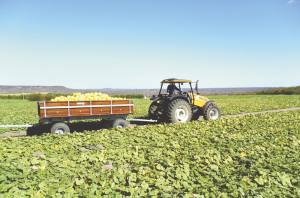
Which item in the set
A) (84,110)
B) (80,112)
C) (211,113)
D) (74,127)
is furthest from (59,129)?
(211,113)

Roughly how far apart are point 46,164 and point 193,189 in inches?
148

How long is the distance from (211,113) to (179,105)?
8.43 ft

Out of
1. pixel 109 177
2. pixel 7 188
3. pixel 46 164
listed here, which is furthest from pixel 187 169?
pixel 7 188

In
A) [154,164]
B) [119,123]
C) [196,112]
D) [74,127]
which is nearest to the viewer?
[154,164]

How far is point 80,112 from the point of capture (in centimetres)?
1395

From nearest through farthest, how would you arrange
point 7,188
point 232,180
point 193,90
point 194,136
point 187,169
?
point 7,188, point 232,180, point 187,169, point 194,136, point 193,90

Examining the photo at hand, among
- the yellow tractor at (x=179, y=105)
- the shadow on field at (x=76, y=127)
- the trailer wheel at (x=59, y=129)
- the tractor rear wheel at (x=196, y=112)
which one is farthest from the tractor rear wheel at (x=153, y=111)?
the trailer wheel at (x=59, y=129)

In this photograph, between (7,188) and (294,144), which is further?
(294,144)

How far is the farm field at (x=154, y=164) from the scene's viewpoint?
6.83 meters

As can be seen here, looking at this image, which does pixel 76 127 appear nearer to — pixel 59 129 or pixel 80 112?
pixel 80 112

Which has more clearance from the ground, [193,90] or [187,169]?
[193,90]

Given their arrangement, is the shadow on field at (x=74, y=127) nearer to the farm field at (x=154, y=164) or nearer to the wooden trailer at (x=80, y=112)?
the wooden trailer at (x=80, y=112)

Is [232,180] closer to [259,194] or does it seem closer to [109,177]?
[259,194]

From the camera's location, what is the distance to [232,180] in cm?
754
